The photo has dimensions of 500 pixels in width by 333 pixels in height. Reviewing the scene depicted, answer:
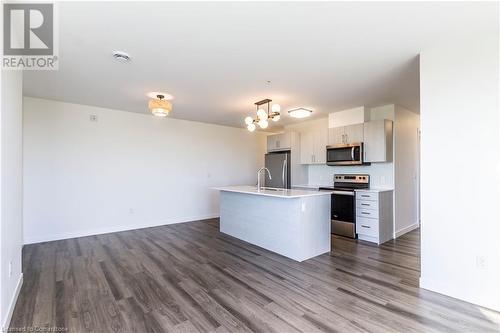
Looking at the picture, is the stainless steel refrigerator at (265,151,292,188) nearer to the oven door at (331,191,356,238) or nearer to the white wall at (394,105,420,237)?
the oven door at (331,191,356,238)

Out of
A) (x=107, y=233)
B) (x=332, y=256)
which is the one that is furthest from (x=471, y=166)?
(x=107, y=233)

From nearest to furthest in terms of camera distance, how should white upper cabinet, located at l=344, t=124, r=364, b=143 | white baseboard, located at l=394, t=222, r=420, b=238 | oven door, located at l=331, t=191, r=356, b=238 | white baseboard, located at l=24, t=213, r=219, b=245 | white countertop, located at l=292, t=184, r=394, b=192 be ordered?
white baseboard, located at l=24, t=213, r=219, b=245
white countertop, located at l=292, t=184, r=394, b=192
oven door, located at l=331, t=191, r=356, b=238
white baseboard, located at l=394, t=222, r=420, b=238
white upper cabinet, located at l=344, t=124, r=364, b=143

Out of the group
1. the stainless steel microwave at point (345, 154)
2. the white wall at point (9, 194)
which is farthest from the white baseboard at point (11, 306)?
the stainless steel microwave at point (345, 154)

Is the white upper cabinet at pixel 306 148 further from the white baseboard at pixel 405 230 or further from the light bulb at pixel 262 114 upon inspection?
the light bulb at pixel 262 114

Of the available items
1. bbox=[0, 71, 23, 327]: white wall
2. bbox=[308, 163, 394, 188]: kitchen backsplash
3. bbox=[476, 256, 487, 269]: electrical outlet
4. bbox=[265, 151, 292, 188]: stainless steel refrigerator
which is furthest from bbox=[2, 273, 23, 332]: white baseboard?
bbox=[308, 163, 394, 188]: kitchen backsplash

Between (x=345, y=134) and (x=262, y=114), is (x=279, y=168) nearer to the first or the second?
(x=345, y=134)

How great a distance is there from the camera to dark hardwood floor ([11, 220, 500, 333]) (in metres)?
1.97

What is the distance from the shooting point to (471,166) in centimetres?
225

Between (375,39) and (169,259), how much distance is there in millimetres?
3621

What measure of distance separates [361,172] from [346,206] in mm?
906

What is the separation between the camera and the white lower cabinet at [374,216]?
13.6 feet

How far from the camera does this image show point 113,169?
16.3 feet

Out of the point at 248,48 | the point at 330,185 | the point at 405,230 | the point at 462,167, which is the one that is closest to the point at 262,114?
the point at 248,48

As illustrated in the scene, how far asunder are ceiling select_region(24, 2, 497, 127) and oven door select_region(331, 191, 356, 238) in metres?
1.80
